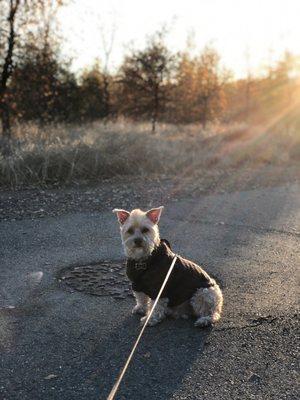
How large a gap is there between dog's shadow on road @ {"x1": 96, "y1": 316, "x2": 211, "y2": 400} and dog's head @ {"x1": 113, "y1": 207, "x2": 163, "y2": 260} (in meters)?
0.78

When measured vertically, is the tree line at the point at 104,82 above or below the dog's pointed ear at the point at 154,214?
above

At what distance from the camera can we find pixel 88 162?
39.6 feet

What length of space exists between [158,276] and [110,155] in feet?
27.7

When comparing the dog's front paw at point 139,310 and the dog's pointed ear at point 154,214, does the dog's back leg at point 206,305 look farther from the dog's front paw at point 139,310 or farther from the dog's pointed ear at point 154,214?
the dog's pointed ear at point 154,214

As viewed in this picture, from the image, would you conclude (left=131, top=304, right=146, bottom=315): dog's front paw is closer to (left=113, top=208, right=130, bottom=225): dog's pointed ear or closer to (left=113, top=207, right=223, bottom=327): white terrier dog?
(left=113, top=207, right=223, bottom=327): white terrier dog

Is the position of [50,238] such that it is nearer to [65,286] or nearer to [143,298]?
[65,286]

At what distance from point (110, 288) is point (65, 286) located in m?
0.56

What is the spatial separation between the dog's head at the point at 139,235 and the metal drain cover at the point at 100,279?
1.06 meters

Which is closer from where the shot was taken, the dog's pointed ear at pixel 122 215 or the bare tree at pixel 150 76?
the dog's pointed ear at pixel 122 215

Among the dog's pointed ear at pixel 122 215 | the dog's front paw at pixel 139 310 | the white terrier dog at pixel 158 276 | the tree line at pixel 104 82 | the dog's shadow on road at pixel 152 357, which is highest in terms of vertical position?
the tree line at pixel 104 82

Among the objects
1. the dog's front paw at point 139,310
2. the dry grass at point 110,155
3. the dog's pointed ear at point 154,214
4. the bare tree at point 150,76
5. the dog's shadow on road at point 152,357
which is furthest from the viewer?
the bare tree at point 150,76

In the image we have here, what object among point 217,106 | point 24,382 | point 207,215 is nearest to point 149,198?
point 207,215

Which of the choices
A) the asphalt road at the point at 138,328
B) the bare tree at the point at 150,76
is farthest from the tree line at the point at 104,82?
the asphalt road at the point at 138,328

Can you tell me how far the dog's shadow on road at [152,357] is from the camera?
3592 millimetres
